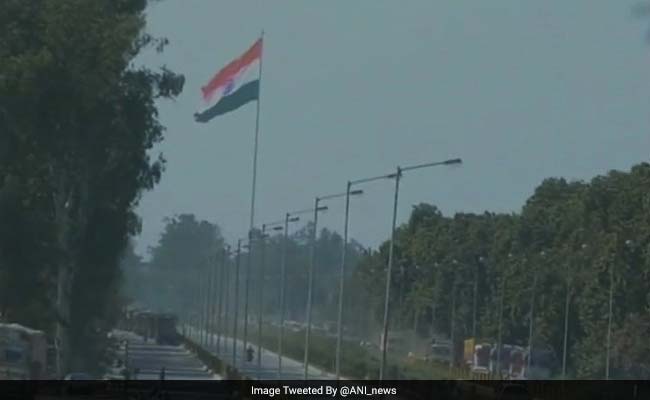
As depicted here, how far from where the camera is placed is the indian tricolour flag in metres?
61.8

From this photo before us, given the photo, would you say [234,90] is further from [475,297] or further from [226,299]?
[226,299]

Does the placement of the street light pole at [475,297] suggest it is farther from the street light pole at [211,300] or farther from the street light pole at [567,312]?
the street light pole at [211,300]

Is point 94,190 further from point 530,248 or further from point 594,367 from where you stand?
point 530,248

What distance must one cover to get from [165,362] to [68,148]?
876 inches

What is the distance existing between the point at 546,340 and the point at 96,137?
2994 centimetres

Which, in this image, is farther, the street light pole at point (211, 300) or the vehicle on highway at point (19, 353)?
the street light pole at point (211, 300)

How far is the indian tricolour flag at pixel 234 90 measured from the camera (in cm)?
6184

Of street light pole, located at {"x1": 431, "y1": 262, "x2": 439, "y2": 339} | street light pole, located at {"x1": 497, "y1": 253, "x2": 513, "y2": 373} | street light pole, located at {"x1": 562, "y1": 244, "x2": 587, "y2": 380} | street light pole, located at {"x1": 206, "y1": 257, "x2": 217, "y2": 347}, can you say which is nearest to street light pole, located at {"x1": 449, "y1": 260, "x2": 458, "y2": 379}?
street light pole, located at {"x1": 431, "y1": 262, "x2": 439, "y2": 339}

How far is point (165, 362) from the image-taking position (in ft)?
270

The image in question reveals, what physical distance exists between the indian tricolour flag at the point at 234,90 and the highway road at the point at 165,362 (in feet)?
27.7

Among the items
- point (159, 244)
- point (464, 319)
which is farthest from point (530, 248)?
point (159, 244)

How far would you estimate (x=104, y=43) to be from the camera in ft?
197

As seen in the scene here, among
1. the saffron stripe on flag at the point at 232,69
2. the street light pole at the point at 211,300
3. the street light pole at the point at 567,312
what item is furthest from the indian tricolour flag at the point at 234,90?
the street light pole at the point at 211,300
